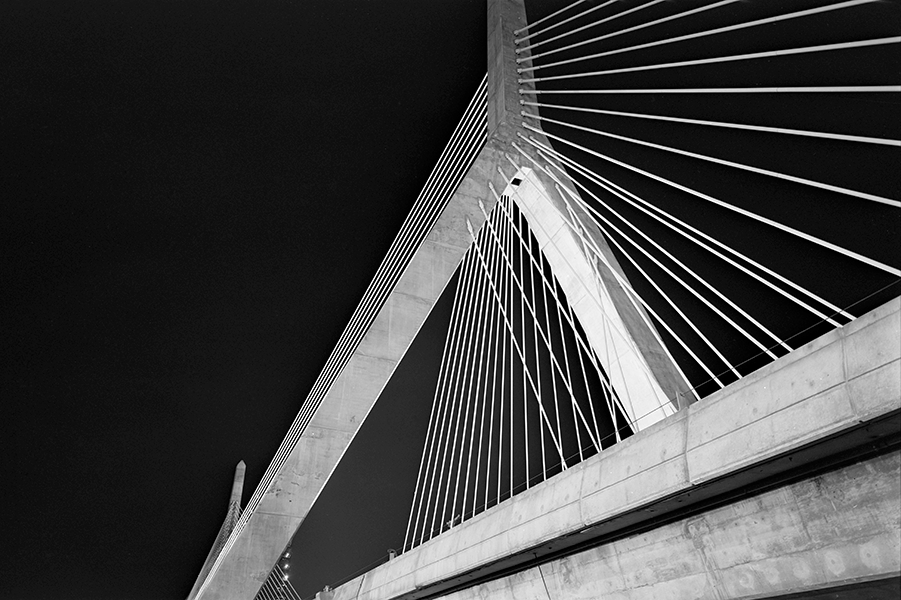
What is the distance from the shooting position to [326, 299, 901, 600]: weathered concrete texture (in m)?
3.38

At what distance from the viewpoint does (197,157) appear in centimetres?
1330

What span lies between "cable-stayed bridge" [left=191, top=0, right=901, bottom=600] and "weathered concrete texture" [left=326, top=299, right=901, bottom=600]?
2 cm

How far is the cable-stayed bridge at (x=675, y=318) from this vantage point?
379 cm

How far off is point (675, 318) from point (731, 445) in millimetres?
6597

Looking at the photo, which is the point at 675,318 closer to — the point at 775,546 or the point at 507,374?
the point at 775,546

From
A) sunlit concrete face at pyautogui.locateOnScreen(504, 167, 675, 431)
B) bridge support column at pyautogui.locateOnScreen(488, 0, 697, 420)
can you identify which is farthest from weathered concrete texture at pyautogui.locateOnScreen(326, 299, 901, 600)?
bridge support column at pyautogui.locateOnScreen(488, 0, 697, 420)

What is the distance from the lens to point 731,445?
410 cm

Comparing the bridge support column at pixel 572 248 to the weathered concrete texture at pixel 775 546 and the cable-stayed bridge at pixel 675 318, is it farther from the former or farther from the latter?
the weathered concrete texture at pixel 775 546

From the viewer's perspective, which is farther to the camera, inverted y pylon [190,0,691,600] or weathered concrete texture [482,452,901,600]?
inverted y pylon [190,0,691,600]

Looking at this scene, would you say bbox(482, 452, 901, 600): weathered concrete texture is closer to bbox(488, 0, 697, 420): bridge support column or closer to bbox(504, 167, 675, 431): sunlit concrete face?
bbox(504, 167, 675, 431): sunlit concrete face

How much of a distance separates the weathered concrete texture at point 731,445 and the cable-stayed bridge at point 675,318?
0.05 ft

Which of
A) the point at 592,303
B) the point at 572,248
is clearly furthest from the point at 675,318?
the point at 572,248

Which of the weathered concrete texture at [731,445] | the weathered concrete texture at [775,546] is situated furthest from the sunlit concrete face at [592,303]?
the weathered concrete texture at [775,546]

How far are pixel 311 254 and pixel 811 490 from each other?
40.1 feet
